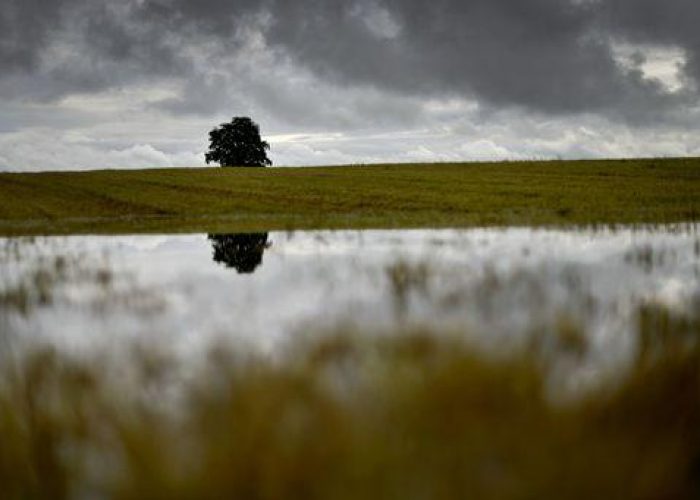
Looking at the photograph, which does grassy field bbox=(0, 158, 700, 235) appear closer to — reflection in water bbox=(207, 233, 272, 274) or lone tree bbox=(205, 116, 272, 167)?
reflection in water bbox=(207, 233, 272, 274)

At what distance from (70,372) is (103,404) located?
2.94ft

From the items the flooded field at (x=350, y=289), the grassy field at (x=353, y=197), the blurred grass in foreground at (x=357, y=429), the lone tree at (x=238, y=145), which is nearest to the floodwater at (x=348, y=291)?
the flooded field at (x=350, y=289)

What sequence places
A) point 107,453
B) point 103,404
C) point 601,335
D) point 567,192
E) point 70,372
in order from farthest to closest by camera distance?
point 567,192 → point 601,335 → point 70,372 → point 103,404 → point 107,453

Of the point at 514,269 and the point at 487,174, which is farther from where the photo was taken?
the point at 487,174

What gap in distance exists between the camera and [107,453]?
3084 millimetres

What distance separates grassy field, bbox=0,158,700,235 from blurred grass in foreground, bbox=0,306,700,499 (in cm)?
1748

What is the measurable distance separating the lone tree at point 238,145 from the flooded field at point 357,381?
7809 centimetres

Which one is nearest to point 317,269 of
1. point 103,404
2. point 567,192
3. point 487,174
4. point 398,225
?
point 103,404

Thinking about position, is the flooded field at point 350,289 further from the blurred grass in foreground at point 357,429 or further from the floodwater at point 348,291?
the blurred grass in foreground at point 357,429

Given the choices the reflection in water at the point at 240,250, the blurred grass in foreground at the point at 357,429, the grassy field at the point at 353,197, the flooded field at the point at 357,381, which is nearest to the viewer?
the blurred grass in foreground at the point at 357,429

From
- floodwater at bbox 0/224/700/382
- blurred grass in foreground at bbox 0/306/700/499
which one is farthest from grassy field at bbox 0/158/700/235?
blurred grass in foreground at bbox 0/306/700/499

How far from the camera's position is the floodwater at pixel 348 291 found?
5.46m

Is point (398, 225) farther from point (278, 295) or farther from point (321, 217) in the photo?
point (278, 295)

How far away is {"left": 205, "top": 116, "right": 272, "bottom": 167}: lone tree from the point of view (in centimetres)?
8544
